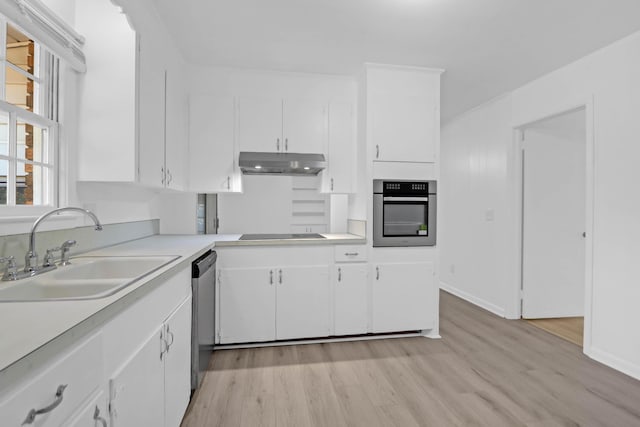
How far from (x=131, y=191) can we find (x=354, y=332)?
84.1 inches

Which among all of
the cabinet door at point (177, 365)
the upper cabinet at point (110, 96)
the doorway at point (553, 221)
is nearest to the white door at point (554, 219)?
the doorway at point (553, 221)

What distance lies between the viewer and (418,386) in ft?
7.03

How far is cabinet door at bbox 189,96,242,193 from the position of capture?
289 centimetres

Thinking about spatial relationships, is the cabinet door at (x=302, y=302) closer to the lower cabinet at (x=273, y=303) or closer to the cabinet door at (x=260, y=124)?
the lower cabinet at (x=273, y=303)

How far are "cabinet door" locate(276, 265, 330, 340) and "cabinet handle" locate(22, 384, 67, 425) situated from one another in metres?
1.99

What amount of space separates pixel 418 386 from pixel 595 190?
2088 millimetres

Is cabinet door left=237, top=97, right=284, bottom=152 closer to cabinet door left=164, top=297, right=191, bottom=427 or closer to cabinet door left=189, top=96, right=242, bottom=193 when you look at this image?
cabinet door left=189, top=96, right=242, bottom=193

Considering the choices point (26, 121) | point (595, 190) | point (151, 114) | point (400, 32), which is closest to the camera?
point (26, 121)

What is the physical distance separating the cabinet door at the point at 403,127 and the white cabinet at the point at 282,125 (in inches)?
20.1

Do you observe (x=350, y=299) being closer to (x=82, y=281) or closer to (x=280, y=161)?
(x=280, y=161)

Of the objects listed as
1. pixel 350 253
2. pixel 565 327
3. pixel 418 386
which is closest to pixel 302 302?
pixel 350 253

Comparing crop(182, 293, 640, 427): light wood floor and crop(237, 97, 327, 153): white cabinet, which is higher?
crop(237, 97, 327, 153): white cabinet

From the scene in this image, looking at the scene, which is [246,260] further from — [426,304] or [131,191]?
[426,304]

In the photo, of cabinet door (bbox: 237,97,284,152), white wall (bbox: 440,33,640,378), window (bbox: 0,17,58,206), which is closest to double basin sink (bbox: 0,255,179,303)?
window (bbox: 0,17,58,206)
